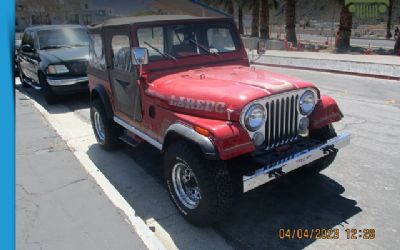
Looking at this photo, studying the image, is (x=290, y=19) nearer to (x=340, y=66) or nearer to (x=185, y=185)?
(x=340, y=66)

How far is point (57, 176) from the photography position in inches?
196

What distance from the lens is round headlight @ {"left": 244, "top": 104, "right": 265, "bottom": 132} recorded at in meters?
3.35

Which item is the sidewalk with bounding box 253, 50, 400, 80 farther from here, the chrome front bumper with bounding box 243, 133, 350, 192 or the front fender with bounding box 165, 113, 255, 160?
the front fender with bounding box 165, 113, 255, 160

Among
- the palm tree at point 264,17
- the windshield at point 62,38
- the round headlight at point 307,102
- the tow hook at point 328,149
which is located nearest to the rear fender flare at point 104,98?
the round headlight at point 307,102

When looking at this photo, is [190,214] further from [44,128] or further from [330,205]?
[44,128]

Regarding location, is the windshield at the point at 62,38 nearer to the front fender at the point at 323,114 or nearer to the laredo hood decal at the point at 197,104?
the laredo hood decal at the point at 197,104

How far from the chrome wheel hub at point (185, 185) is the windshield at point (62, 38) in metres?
7.84

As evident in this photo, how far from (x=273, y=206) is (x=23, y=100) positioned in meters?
8.82

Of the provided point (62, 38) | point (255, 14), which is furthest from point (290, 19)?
point (62, 38)

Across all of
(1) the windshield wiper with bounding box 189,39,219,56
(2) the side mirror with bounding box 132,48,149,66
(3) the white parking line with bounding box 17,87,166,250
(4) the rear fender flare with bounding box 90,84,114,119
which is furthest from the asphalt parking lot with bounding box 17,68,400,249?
(1) the windshield wiper with bounding box 189,39,219,56

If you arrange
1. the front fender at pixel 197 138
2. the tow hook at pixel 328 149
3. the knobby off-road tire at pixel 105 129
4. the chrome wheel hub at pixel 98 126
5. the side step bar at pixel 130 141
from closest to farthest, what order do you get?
1. the front fender at pixel 197 138
2. the tow hook at pixel 328 149
3. the side step bar at pixel 130 141
4. the knobby off-road tire at pixel 105 129
5. the chrome wheel hub at pixel 98 126

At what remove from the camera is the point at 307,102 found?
3.81 meters

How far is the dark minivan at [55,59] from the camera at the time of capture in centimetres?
922

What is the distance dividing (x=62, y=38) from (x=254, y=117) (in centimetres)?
877
